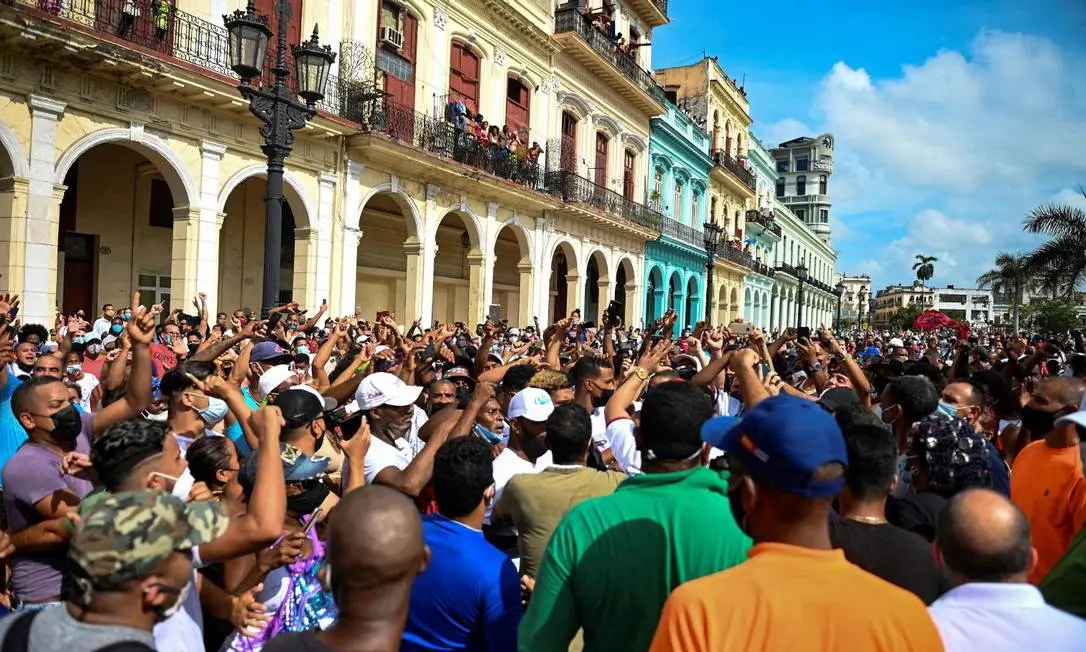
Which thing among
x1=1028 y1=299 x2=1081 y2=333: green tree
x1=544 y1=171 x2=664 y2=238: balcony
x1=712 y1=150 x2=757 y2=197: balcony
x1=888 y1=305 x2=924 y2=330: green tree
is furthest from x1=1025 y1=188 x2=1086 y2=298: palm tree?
x1=888 y1=305 x2=924 y2=330: green tree

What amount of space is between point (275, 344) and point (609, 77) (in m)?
20.9

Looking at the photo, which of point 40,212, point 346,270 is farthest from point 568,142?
point 40,212

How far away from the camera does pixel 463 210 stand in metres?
18.6

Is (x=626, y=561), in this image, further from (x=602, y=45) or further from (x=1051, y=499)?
(x=602, y=45)

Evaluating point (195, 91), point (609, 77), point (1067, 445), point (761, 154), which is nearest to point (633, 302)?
point (609, 77)

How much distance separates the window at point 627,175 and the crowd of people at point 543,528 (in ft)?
75.3

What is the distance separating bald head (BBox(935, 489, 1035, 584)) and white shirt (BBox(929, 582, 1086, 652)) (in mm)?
37

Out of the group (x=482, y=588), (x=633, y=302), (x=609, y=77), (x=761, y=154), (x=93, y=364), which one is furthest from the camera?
(x=761, y=154)

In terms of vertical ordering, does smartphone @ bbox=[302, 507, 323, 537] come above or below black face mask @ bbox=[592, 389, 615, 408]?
below

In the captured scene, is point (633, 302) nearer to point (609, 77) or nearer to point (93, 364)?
point (609, 77)

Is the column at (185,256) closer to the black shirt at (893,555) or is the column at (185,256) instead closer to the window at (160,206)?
the window at (160,206)

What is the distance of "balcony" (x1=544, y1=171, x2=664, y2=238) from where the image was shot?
2189 cm

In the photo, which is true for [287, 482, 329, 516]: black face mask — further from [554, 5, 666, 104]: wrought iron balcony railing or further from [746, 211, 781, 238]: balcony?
[746, 211, 781, 238]: balcony

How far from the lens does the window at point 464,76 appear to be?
18.3 m
